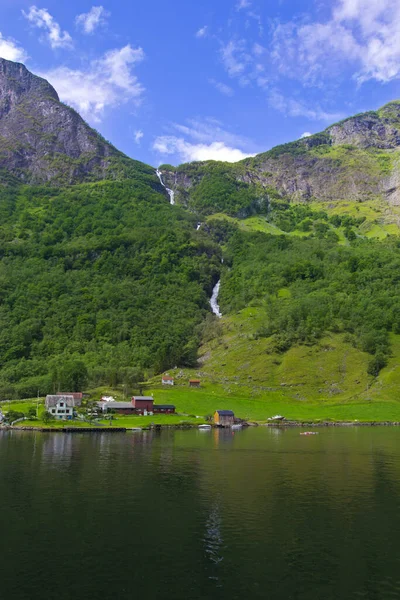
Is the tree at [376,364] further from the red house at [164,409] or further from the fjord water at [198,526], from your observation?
the fjord water at [198,526]

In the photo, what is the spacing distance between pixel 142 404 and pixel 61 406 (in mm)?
26769

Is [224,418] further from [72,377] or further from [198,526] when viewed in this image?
[198,526]

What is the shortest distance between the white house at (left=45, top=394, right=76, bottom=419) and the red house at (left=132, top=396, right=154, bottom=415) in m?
21.0

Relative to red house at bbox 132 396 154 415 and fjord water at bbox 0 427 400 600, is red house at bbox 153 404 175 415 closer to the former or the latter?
red house at bbox 132 396 154 415

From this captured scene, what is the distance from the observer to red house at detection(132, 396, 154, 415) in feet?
517

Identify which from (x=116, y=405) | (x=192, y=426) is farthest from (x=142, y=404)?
(x=192, y=426)

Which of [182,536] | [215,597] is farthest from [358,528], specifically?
[215,597]

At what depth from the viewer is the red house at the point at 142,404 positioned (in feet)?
517

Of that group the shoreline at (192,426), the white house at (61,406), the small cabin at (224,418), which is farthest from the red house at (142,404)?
the small cabin at (224,418)

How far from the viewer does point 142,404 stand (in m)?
159

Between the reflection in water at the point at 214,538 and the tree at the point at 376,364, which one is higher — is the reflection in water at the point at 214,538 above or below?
below

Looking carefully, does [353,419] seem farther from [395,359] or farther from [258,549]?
[258,549]

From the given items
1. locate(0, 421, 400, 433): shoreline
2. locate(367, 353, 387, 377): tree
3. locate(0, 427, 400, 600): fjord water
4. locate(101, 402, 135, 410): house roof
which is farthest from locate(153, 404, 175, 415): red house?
locate(367, 353, 387, 377): tree

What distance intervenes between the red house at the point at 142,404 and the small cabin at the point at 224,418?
892 inches
